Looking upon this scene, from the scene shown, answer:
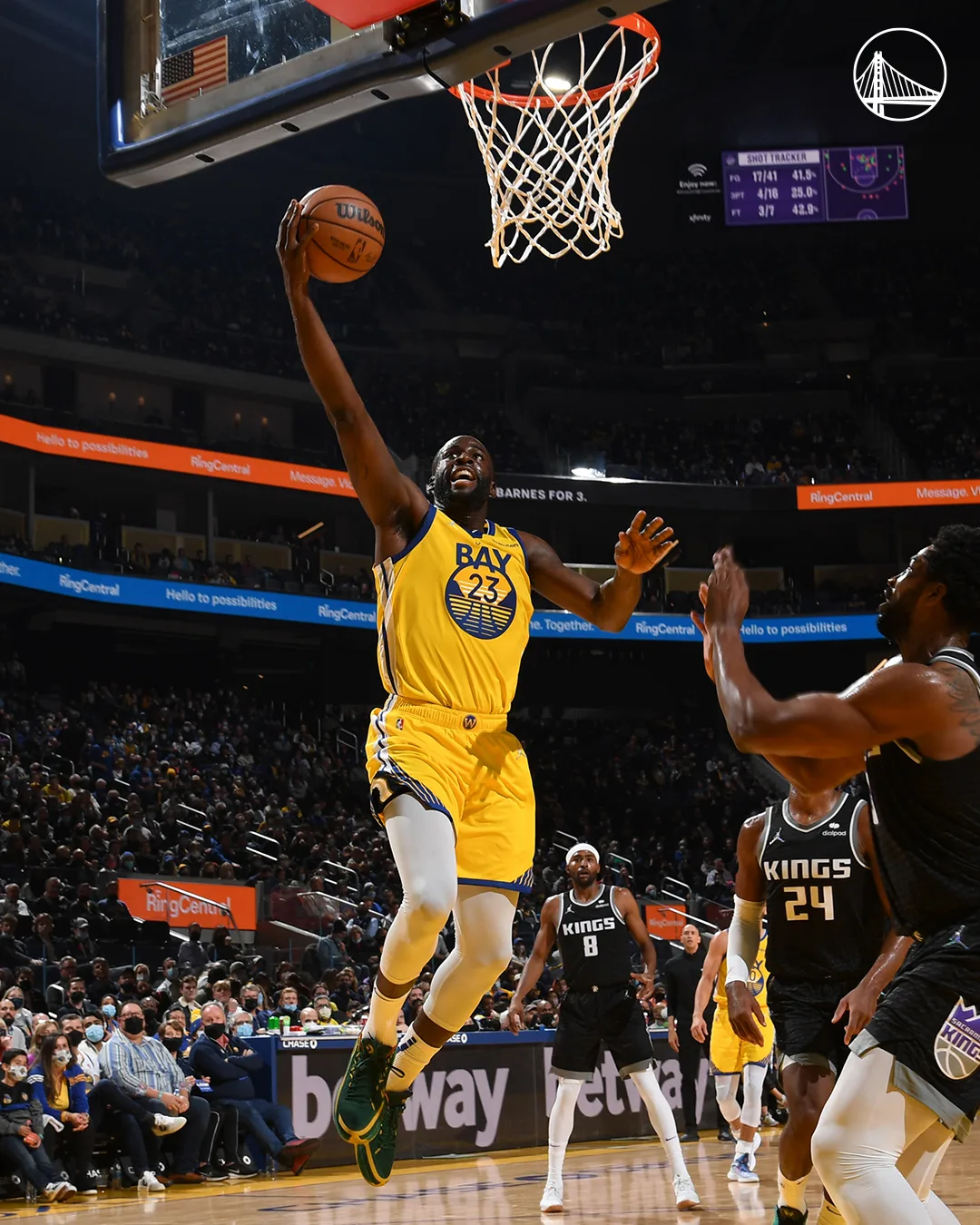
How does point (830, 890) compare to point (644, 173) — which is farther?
point (644, 173)

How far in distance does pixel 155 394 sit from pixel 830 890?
28180mm

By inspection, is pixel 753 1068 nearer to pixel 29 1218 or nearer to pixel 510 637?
pixel 29 1218

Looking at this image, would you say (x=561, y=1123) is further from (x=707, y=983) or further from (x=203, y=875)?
(x=203, y=875)

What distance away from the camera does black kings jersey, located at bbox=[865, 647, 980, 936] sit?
3.73 m

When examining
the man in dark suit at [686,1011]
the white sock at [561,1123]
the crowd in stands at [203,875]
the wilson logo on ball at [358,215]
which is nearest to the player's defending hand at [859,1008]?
the wilson logo on ball at [358,215]

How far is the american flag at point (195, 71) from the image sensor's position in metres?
6.22

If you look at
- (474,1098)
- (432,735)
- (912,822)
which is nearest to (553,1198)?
(474,1098)

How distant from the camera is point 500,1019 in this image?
48.5 ft

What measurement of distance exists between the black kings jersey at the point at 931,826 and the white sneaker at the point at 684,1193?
5.65m

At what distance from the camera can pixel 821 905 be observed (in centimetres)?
645

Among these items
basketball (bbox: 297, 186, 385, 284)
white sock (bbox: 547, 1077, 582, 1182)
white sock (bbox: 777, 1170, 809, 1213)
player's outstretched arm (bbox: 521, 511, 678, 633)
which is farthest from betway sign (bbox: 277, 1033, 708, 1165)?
basketball (bbox: 297, 186, 385, 284)

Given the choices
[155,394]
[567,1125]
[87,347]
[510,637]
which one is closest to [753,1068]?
[567,1125]

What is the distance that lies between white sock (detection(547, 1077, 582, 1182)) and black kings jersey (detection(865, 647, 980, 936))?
230 inches

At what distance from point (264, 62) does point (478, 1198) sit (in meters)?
7.21
